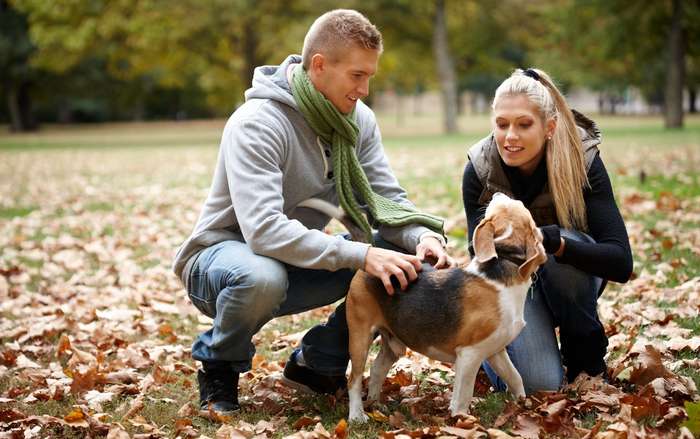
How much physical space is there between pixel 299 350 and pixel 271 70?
149 cm

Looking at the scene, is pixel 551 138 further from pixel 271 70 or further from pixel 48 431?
pixel 48 431

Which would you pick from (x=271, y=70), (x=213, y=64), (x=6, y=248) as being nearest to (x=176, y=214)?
(x=6, y=248)

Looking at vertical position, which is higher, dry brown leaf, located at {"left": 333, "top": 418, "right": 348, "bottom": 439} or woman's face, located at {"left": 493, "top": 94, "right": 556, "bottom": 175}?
woman's face, located at {"left": 493, "top": 94, "right": 556, "bottom": 175}

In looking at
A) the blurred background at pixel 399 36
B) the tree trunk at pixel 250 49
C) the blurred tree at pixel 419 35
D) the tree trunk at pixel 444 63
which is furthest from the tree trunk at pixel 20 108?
the tree trunk at pixel 444 63

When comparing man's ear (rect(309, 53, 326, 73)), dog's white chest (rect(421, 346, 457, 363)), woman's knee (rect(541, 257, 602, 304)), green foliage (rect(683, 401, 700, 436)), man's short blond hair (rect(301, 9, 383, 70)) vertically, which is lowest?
green foliage (rect(683, 401, 700, 436))

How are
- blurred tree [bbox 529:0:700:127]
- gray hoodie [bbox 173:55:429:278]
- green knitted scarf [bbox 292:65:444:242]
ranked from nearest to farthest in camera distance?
gray hoodie [bbox 173:55:429:278] < green knitted scarf [bbox 292:65:444:242] < blurred tree [bbox 529:0:700:127]

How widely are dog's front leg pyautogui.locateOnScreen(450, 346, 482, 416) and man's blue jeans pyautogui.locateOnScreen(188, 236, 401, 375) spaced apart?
29.7 inches

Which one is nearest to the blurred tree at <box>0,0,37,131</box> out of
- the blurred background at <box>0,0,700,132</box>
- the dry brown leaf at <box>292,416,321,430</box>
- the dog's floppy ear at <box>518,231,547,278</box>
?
the blurred background at <box>0,0,700,132</box>

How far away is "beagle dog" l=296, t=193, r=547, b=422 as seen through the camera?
3.18 meters

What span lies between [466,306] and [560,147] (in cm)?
102

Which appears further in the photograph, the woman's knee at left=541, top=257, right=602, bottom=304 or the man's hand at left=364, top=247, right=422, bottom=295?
the woman's knee at left=541, top=257, right=602, bottom=304

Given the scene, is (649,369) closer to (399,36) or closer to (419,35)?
(399,36)

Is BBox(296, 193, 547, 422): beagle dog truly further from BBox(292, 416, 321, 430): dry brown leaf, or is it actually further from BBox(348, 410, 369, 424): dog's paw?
BBox(292, 416, 321, 430): dry brown leaf

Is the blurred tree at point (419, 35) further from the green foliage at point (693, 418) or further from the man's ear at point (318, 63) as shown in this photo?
the green foliage at point (693, 418)
